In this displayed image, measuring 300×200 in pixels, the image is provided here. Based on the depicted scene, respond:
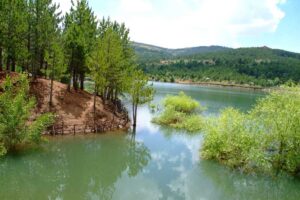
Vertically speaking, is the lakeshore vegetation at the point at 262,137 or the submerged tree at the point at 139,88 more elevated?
the submerged tree at the point at 139,88

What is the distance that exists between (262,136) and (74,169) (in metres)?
17.8

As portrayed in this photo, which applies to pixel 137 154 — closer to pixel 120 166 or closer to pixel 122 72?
pixel 120 166

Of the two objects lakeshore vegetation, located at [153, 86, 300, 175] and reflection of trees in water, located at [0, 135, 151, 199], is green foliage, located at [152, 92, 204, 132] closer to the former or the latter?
reflection of trees in water, located at [0, 135, 151, 199]

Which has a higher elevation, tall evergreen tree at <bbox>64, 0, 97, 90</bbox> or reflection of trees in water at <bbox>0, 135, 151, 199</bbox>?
tall evergreen tree at <bbox>64, 0, 97, 90</bbox>

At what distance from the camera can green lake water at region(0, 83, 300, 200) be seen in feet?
87.7

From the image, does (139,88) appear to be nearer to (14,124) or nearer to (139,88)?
(139,88)

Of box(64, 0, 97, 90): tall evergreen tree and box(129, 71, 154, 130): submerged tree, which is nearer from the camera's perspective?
box(129, 71, 154, 130): submerged tree

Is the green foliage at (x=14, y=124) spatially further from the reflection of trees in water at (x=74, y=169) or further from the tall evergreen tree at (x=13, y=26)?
the tall evergreen tree at (x=13, y=26)

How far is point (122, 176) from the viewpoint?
31766 mm

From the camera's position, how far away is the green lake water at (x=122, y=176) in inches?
1053

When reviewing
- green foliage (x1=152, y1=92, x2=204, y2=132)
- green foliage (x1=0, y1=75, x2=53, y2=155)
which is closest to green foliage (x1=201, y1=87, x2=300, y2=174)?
green foliage (x1=152, y1=92, x2=204, y2=132)

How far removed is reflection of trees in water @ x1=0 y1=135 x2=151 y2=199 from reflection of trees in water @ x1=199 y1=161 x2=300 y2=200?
25.6 feet

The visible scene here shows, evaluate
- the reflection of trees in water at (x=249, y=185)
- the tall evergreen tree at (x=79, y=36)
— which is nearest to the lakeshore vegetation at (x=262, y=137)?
the reflection of trees in water at (x=249, y=185)

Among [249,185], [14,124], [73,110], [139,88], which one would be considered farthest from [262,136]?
[73,110]
